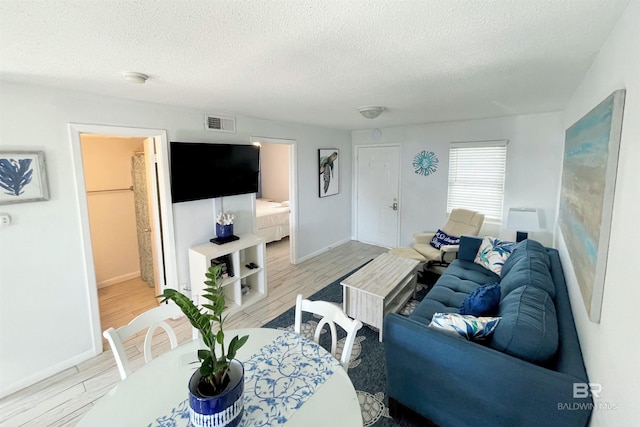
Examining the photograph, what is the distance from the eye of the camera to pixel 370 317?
9.29ft

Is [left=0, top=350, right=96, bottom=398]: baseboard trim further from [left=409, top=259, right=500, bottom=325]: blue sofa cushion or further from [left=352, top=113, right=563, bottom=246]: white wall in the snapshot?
[left=352, top=113, right=563, bottom=246]: white wall

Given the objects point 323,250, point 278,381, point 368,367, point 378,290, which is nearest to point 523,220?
point 378,290

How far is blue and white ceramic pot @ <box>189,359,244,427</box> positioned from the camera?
41.1 inches

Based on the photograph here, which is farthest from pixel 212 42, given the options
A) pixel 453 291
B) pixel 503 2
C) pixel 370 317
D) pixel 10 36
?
pixel 453 291

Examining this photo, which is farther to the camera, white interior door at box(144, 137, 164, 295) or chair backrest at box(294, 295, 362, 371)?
white interior door at box(144, 137, 164, 295)

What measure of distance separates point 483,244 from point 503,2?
282cm

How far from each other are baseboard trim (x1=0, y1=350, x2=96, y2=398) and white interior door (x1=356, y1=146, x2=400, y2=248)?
4.45 m

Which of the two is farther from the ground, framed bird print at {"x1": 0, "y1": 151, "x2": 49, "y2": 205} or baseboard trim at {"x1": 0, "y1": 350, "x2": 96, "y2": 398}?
framed bird print at {"x1": 0, "y1": 151, "x2": 49, "y2": 205}

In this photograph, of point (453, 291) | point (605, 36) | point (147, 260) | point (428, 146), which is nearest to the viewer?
point (605, 36)

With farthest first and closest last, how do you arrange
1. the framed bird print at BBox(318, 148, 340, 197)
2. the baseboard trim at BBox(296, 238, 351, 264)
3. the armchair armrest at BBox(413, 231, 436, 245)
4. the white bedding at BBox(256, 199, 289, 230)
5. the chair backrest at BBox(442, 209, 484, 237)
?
the white bedding at BBox(256, 199, 289, 230)
the framed bird print at BBox(318, 148, 340, 197)
the baseboard trim at BBox(296, 238, 351, 264)
the armchair armrest at BBox(413, 231, 436, 245)
the chair backrest at BBox(442, 209, 484, 237)

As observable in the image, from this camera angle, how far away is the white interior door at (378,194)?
17.3 ft

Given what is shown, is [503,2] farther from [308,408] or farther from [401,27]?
[308,408]

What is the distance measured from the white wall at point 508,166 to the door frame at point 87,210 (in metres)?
3.65

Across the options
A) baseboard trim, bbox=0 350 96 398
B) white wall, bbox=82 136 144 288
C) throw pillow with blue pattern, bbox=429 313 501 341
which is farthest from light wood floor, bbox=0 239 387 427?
throw pillow with blue pattern, bbox=429 313 501 341
